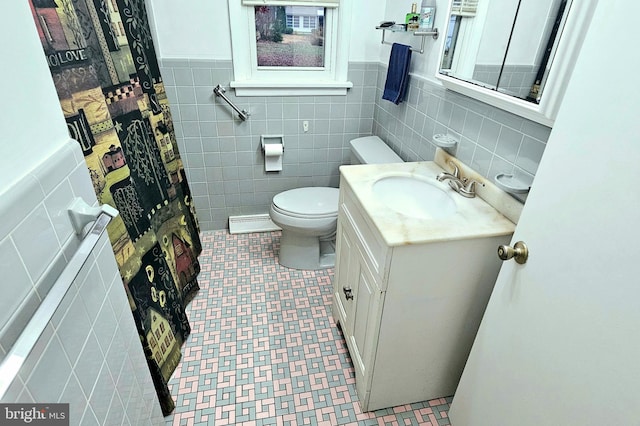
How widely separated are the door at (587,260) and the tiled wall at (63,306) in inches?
40.8

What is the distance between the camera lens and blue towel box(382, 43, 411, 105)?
71.0 inches

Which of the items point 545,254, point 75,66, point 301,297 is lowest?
point 301,297

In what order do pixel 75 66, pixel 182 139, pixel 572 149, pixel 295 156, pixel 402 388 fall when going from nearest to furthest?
pixel 572 149
pixel 75 66
pixel 402 388
pixel 182 139
pixel 295 156

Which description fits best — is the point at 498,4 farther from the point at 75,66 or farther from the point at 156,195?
the point at 156,195

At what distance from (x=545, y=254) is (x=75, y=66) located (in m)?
1.37

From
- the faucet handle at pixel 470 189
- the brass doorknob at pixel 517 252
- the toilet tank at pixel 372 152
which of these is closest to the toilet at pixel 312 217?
the toilet tank at pixel 372 152

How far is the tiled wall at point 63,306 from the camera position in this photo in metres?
0.52

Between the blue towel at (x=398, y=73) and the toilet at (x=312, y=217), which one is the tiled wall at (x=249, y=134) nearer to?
the toilet at (x=312, y=217)

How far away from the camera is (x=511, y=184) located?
116cm

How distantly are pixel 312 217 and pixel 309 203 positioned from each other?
144 mm

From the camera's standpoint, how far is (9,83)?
1.83ft

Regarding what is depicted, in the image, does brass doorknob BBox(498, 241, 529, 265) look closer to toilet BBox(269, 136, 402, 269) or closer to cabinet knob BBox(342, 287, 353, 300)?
cabinet knob BBox(342, 287, 353, 300)

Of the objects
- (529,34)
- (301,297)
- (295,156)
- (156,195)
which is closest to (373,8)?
(295,156)

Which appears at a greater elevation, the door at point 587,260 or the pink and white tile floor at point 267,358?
the door at point 587,260
